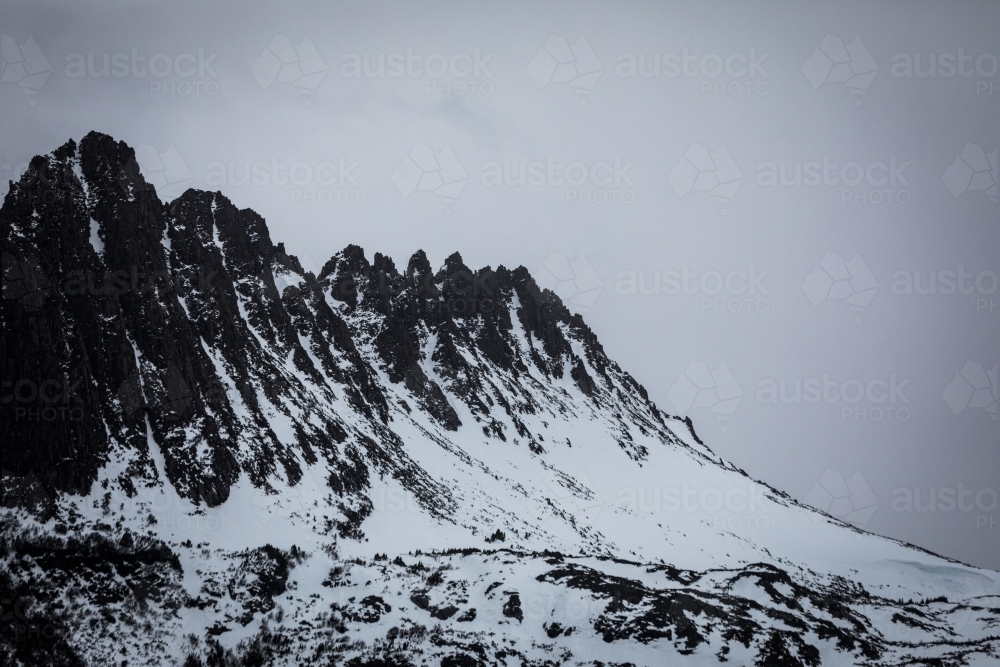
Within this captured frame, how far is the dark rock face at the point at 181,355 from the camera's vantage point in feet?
107

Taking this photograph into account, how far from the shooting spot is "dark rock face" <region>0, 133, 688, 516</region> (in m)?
32.7

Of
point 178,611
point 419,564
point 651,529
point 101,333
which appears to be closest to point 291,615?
point 178,611

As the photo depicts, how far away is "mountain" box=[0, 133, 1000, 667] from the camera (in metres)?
28.8

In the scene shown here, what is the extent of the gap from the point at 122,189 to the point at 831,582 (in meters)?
77.8

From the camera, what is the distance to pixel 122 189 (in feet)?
155

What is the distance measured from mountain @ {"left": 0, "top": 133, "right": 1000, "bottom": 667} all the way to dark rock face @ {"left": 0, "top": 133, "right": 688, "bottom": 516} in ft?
0.59

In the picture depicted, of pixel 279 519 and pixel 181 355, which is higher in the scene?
pixel 181 355

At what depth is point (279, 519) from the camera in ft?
128

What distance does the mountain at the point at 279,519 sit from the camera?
28.8 m

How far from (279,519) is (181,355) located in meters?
14.1

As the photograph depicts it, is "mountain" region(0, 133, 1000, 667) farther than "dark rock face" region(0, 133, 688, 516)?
No

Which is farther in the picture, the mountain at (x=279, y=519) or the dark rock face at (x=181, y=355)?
the dark rock face at (x=181, y=355)

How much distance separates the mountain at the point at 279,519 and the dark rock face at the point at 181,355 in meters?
0.18

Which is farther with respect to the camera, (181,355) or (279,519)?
(181,355)
